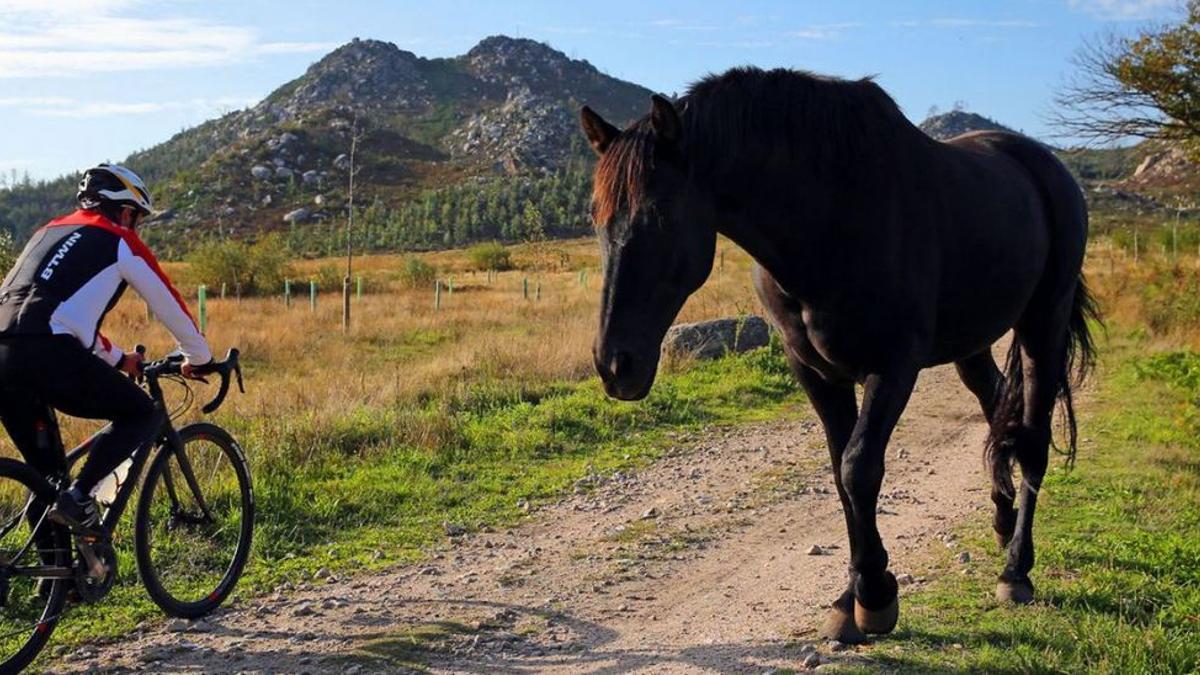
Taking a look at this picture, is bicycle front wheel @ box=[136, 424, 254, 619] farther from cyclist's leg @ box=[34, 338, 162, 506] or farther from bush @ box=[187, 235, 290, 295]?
bush @ box=[187, 235, 290, 295]

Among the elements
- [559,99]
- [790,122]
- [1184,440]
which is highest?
[559,99]

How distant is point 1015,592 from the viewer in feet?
16.2

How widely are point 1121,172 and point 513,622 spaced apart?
1747 cm

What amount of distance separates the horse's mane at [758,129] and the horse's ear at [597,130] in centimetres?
12

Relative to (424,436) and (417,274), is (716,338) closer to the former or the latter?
(424,436)

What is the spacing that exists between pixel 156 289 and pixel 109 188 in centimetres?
53

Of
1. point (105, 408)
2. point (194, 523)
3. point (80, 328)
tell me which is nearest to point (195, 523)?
point (194, 523)

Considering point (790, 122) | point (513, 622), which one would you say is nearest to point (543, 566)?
point (513, 622)

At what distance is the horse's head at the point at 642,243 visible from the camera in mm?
3562

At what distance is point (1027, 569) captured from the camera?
505 centimetres

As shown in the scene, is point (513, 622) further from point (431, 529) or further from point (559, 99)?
point (559, 99)

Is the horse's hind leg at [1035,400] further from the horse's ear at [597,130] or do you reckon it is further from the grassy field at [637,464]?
the horse's ear at [597,130]

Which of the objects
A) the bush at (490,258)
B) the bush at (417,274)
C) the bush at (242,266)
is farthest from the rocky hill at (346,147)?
the bush at (242,266)

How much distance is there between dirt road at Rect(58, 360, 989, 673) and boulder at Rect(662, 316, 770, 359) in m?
6.15
